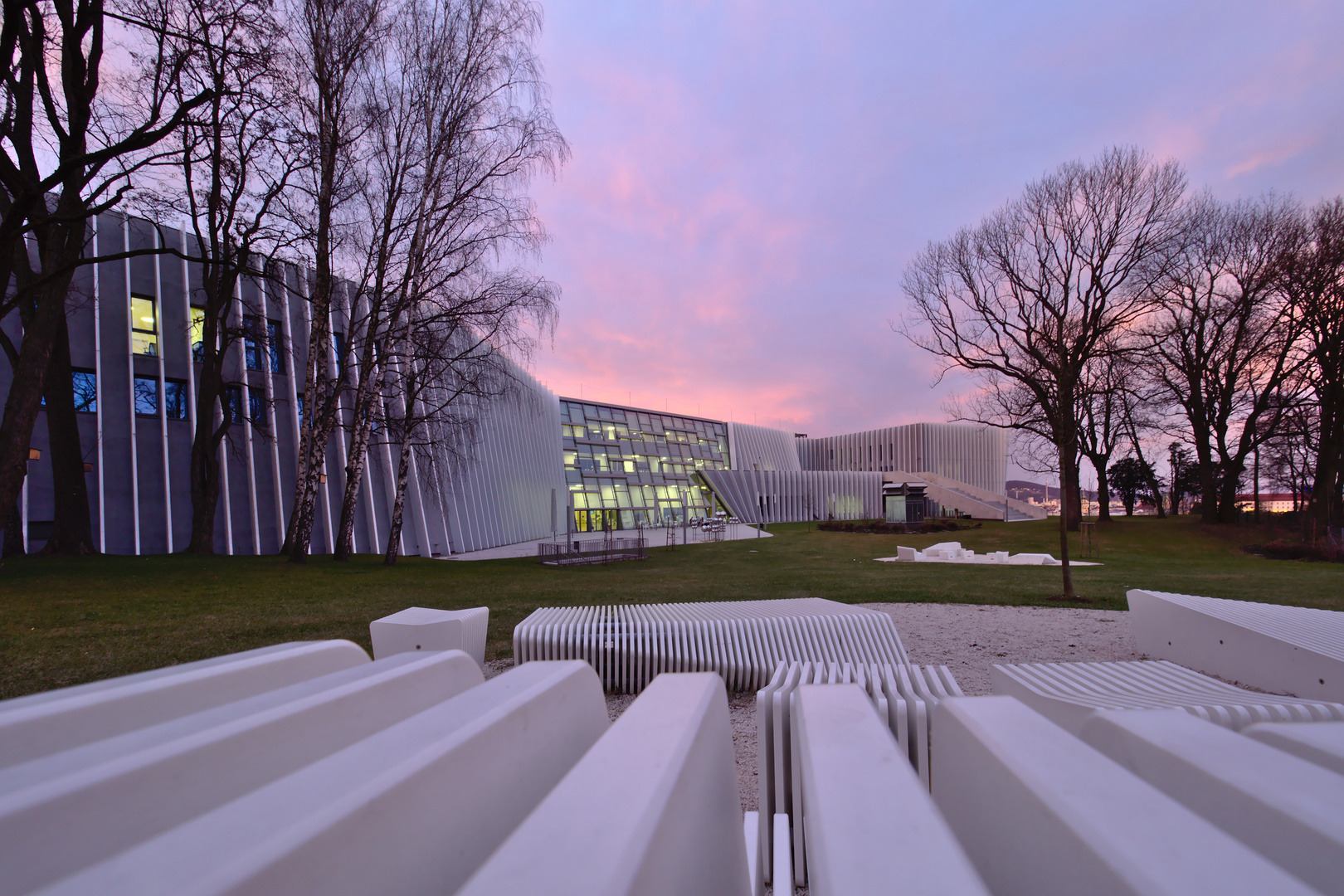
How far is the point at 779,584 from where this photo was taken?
488 inches

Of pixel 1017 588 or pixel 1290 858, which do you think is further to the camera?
pixel 1017 588

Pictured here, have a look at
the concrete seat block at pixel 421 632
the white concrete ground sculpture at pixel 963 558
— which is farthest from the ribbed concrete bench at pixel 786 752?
the white concrete ground sculpture at pixel 963 558

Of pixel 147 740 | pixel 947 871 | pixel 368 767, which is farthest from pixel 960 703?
pixel 147 740

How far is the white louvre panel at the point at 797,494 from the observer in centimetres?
4534

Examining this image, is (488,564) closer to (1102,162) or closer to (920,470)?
(1102,162)

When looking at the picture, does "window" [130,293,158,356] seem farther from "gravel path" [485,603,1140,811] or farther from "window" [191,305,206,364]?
"gravel path" [485,603,1140,811]

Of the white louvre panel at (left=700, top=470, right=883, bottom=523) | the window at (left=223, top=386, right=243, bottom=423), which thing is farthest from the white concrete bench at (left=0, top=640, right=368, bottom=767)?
the white louvre panel at (left=700, top=470, right=883, bottom=523)

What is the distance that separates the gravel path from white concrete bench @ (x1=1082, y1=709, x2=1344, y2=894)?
3.37 m

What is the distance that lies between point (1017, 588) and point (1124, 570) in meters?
5.52

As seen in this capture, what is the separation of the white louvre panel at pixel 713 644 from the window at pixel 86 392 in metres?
16.1

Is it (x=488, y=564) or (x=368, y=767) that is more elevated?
(x=368, y=767)

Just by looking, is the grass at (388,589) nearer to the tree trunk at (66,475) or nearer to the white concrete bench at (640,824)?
the tree trunk at (66,475)

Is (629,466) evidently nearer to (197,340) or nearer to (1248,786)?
(197,340)

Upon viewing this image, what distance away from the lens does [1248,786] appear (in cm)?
67
